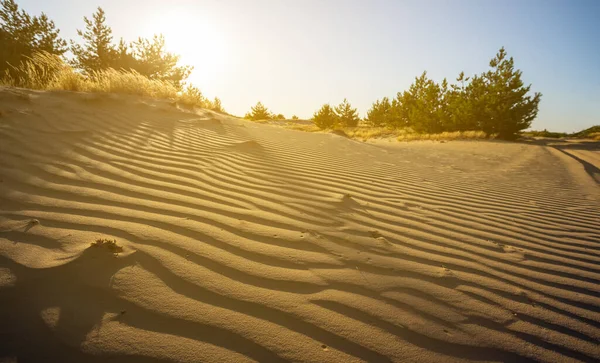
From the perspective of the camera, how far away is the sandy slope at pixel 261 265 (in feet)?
3.53

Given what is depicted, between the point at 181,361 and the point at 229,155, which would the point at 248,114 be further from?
the point at 181,361

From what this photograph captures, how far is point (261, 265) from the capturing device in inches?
59.4

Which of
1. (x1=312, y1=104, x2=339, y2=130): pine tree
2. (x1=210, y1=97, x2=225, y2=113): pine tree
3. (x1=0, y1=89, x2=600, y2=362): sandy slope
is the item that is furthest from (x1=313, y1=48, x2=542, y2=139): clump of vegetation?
(x1=0, y1=89, x2=600, y2=362): sandy slope

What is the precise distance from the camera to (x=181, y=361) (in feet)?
3.16

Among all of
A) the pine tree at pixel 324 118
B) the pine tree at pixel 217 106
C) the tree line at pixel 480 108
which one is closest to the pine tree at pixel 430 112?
the tree line at pixel 480 108

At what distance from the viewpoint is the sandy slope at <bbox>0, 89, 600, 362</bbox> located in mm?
1075

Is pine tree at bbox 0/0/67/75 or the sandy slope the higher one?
pine tree at bbox 0/0/67/75

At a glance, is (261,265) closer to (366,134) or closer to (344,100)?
(366,134)

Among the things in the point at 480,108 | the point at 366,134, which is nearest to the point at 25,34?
the point at 366,134

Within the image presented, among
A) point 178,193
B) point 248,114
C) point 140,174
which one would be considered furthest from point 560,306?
point 248,114

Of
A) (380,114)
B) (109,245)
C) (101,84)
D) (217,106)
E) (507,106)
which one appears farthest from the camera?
(380,114)

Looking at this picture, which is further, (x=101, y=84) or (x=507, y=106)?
(x=507, y=106)

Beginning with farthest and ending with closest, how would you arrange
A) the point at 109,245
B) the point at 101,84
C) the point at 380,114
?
the point at 380,114 → the point at 101,84 → the point at 109,245

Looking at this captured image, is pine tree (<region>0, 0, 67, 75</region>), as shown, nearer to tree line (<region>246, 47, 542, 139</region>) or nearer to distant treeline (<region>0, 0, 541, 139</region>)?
distant treeline (<region>0, 0, 541, 139</region>)
